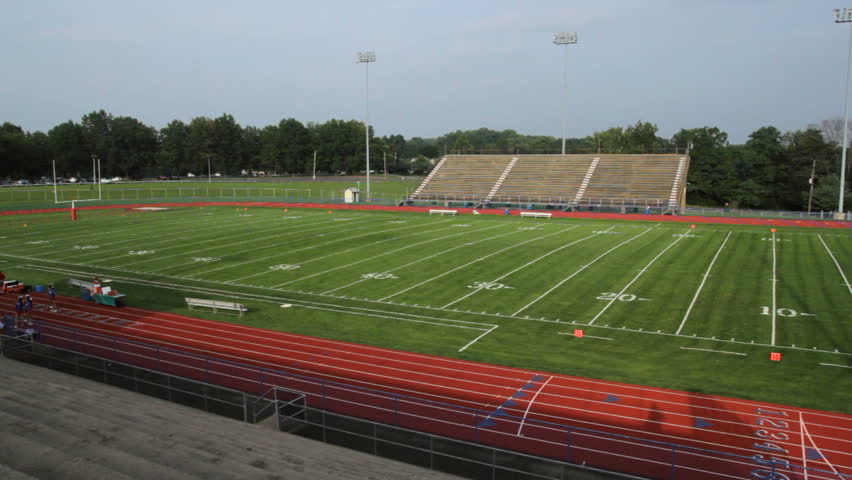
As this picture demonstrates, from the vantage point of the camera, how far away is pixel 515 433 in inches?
471

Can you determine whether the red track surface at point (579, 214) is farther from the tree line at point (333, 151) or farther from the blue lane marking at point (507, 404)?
the blue lane marking at point (507, 404)

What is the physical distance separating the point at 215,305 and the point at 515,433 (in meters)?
13.4

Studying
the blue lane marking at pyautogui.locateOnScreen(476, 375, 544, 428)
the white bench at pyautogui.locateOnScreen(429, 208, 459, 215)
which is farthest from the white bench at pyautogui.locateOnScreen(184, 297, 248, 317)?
the white bench at pyautogui.locateOnScreen(429, 208, 459, 215)

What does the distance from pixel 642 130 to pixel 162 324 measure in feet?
322

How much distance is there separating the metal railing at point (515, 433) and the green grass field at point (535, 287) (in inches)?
146

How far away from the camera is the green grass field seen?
54.2ft

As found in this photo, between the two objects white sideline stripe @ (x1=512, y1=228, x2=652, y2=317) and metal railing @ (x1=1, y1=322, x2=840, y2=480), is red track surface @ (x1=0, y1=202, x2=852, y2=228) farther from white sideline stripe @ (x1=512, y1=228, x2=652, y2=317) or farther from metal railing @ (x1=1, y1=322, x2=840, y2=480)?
metal railing @ (x1=1, y1=322, x2=840, y2=480)

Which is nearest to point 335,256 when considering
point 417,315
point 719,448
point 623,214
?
point 417,315

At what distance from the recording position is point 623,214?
51.5 m

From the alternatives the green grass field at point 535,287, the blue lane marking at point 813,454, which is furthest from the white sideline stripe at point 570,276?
the blue lane marking at point 813,454

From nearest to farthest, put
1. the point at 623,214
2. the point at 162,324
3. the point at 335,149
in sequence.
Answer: the point at 162,324, the point at 623,214, the point at 335,149

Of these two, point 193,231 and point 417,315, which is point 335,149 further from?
point 417,315

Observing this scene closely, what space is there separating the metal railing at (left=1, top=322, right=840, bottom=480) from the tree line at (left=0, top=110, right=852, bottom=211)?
213ft

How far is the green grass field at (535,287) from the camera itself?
16.5m
